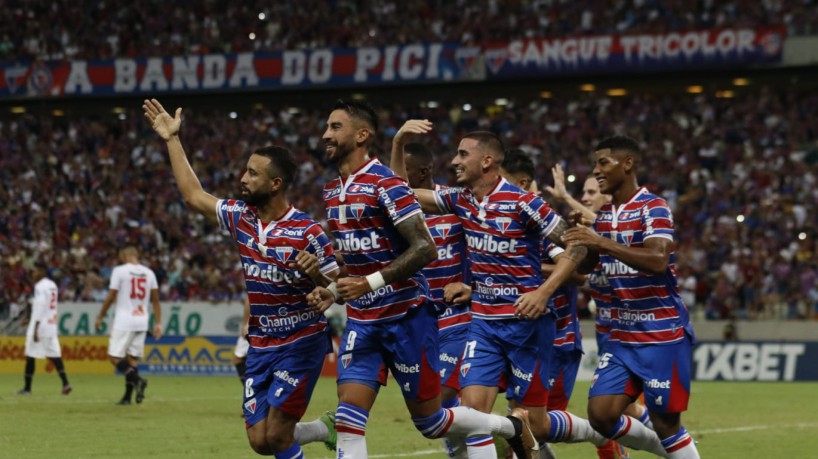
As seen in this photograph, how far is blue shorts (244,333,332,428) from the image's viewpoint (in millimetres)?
8906

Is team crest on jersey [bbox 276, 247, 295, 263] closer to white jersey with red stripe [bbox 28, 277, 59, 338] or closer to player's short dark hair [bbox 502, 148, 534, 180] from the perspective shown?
player's short dark hair [bbox 502, 148, 534, 180]

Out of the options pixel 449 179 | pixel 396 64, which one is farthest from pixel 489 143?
pixel 396 64

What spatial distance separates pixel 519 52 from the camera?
43.1 metres

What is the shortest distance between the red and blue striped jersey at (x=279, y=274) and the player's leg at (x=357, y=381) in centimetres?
34

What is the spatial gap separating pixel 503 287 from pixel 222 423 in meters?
8.27

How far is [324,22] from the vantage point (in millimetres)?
46938

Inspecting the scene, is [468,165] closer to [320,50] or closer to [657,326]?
[657,326]

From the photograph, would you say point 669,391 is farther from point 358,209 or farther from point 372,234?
point 358,209

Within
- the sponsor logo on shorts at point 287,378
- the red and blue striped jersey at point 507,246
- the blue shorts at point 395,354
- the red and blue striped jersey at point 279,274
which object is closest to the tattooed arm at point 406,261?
the blue shorts at point 395,354

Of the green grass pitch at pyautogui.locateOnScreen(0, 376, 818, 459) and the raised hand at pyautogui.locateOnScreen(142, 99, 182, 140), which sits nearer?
the raised hand at pyautogui.locateOnScreen(142, 99, 182, 140)

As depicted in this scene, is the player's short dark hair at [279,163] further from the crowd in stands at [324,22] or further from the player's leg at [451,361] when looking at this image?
the crowd in stands at [324,22]

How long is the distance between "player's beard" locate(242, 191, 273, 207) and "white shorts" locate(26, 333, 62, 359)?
1503 centimetres

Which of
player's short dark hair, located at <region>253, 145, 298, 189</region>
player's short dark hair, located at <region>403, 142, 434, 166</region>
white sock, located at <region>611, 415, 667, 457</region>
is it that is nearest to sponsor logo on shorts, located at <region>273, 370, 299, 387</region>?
player's short dark hair, located at <region>253, 145, 298, 189</region>

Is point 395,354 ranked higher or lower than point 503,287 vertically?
lower
